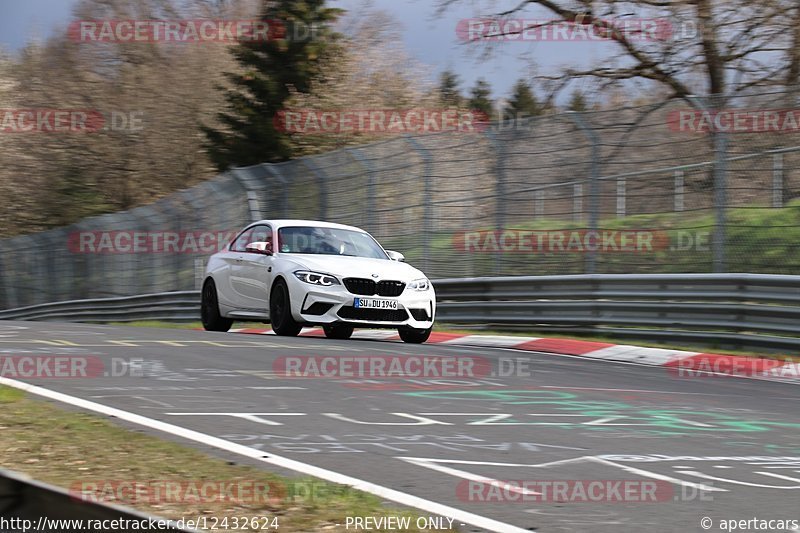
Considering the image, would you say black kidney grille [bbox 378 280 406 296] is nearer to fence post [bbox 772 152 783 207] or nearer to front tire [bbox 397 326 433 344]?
front tire [bbox 397 326 433 344]

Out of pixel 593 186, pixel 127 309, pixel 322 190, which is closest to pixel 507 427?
pixel 593 186

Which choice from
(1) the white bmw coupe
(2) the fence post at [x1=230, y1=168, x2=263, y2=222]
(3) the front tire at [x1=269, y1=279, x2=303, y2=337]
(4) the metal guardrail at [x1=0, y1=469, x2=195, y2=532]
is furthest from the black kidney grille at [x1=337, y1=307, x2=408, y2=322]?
(4) the metal guardrail at [x1=0, y1=469, x2=195, y2=532]

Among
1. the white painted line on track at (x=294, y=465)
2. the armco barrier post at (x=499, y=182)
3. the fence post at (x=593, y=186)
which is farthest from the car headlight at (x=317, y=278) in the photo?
the white painted line on track at (x=294, y=465)

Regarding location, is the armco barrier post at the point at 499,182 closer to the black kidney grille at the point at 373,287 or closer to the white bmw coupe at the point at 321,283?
the white bmw coupe at the point at 321,283

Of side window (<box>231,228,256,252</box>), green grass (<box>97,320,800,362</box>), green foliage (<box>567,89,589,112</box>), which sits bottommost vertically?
green grass (<box>97,320,800,362</box>)

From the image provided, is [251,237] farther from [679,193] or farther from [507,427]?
[507,427]

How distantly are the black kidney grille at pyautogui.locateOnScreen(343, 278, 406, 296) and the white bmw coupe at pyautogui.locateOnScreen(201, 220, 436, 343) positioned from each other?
0.01 m

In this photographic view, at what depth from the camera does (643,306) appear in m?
14.2

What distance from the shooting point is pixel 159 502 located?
14.9ft

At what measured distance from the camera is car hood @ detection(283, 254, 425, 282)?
532 inches

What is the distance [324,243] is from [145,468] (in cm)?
940

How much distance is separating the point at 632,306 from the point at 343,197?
7.00 metres

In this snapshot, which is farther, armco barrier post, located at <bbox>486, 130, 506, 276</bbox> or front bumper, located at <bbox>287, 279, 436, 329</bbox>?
armco barrier post, located at <bbox>486, 130, 506, 276</bbox>

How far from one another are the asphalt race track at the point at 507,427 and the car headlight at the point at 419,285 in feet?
7.84
